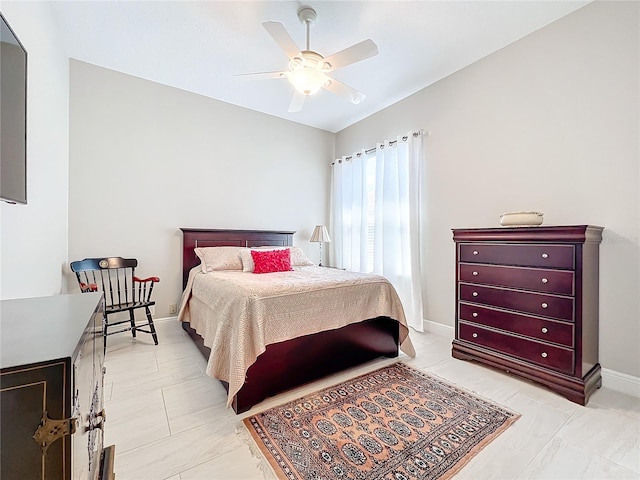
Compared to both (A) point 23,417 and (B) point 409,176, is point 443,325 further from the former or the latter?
(A) point 23,417

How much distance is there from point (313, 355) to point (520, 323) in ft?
5.32

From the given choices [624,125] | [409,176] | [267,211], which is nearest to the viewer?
[624,125]

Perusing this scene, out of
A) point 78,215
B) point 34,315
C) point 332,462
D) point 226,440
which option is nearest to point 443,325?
point 332,462

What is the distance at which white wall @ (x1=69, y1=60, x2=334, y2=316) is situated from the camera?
2982mm

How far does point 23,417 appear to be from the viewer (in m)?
0.54

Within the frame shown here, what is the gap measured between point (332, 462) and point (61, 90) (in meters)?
3.61

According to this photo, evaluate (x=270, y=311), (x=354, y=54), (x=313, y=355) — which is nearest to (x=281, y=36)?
Answer: (x=354, y=54)

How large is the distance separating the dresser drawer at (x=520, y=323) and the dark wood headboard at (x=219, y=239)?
99.6 inches

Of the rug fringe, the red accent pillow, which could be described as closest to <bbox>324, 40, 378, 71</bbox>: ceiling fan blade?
the red accent pillow

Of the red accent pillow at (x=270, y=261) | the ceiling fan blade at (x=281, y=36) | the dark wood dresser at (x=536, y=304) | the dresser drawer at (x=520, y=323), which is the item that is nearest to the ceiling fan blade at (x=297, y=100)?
the ceiling fan blade at (x=281, y=36)

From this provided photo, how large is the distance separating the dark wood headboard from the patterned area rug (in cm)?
222

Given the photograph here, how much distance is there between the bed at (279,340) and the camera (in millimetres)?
1822

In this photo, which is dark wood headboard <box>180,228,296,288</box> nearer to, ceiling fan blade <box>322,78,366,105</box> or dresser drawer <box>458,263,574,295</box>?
ceiling fan blade <box>322,78,366,105</box>

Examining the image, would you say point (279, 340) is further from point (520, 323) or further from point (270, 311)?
point (520, 323)
